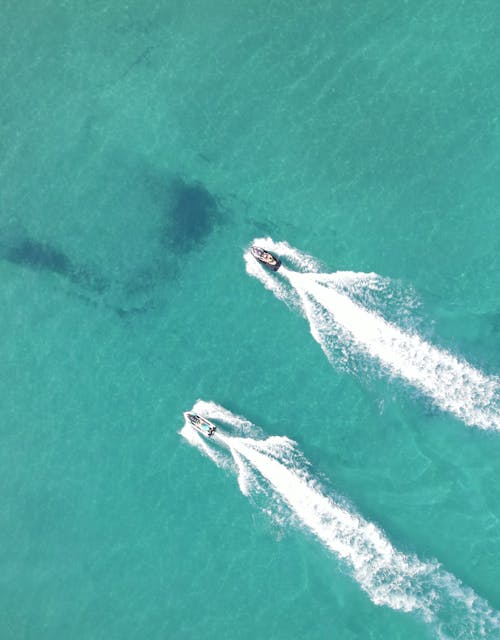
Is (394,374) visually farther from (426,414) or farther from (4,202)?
(4,202)

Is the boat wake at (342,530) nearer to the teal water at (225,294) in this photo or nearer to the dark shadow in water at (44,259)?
the teal water at (225,294)

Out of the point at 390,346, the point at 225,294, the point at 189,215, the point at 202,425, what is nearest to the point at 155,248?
the point at 189,215

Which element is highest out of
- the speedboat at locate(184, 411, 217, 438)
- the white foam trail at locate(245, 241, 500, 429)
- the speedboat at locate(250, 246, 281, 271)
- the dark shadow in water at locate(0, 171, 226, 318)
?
the white foam trail at locate(245, 241, 500, 429)

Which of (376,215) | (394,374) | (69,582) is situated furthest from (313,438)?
(69,582)

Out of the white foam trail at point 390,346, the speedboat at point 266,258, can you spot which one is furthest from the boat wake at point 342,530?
A: the speedboat at point 266,258

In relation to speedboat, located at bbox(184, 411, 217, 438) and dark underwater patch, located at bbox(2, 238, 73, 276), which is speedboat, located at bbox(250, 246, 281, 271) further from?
dark underwater patch, located at bbox(2, 238, 73, 276)

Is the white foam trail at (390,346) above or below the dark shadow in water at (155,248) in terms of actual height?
above

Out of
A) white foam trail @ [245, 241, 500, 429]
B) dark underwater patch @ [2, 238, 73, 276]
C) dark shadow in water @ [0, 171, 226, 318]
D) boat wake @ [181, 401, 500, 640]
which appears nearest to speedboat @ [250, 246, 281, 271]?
white foam trail @ [245, 241, 500, 429]
